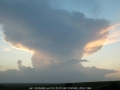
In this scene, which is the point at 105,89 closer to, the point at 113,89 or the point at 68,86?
the point at 113,89

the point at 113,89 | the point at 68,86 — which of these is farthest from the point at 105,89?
the point at 68,86

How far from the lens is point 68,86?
98562 millimetres

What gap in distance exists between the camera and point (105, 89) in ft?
252

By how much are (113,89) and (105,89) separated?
347cm

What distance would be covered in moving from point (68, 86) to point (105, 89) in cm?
2710

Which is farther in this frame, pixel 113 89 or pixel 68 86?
pixel 68 86

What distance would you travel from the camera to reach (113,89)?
75688mm

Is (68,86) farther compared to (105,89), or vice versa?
(68,86)

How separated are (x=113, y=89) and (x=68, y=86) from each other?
30.0 m
